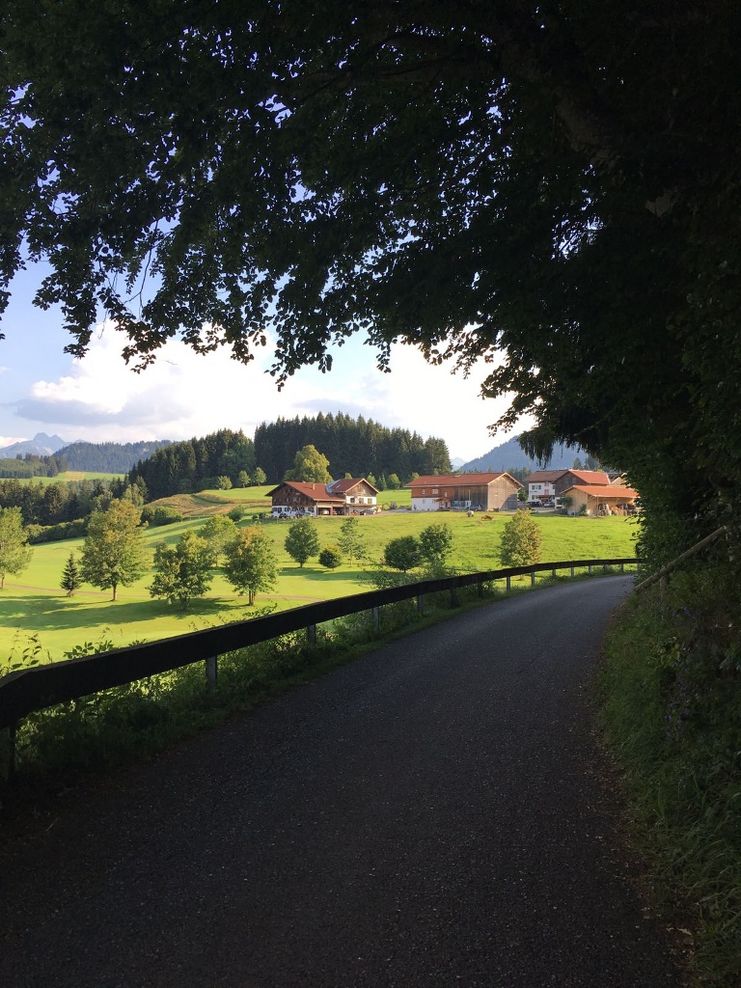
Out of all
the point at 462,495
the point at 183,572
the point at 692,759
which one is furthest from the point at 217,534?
the point at 692,759

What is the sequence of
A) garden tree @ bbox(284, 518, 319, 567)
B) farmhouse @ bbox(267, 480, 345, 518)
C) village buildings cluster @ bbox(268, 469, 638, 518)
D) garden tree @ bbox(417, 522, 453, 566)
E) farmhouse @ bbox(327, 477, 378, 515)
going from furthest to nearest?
farmhouse @ bbox(327, 477, 378, 515) < farmhouse @ bbox(267, 480, 345, 518) < village buildings cluster @ bbox(268, 469, 638, 518) < garden tree @ bbox(284, 518, 319, 567) < garden tree @ bbox(417, 522, 453, 566)

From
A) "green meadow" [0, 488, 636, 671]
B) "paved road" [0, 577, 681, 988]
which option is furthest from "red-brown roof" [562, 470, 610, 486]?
"paved road" [0, 577, 681, 988]

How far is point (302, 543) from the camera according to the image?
65125 millimetres

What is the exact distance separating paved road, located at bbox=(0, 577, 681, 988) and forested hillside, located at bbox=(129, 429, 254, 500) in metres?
141

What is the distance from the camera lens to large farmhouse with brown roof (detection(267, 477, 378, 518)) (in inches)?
3944

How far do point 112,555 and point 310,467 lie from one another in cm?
7428

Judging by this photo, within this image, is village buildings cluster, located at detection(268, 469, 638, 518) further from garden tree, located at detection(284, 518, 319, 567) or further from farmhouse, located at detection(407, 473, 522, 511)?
garden tree, located at detection(284, 518, 319, 567)

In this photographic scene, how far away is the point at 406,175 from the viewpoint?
685cm

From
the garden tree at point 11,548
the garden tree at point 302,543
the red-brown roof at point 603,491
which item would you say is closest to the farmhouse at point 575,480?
the red-brown roof at point 603,491

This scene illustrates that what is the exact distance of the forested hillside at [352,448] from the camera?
15200 cm

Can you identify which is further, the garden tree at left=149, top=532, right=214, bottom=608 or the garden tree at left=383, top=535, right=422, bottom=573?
the garden tree at left=383, top=535, right=422, bottom=573

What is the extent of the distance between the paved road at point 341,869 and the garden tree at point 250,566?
150 ft

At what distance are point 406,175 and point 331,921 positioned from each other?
716 cm

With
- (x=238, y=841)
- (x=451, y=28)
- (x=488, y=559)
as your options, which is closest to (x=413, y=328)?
(x=451, y=28)
